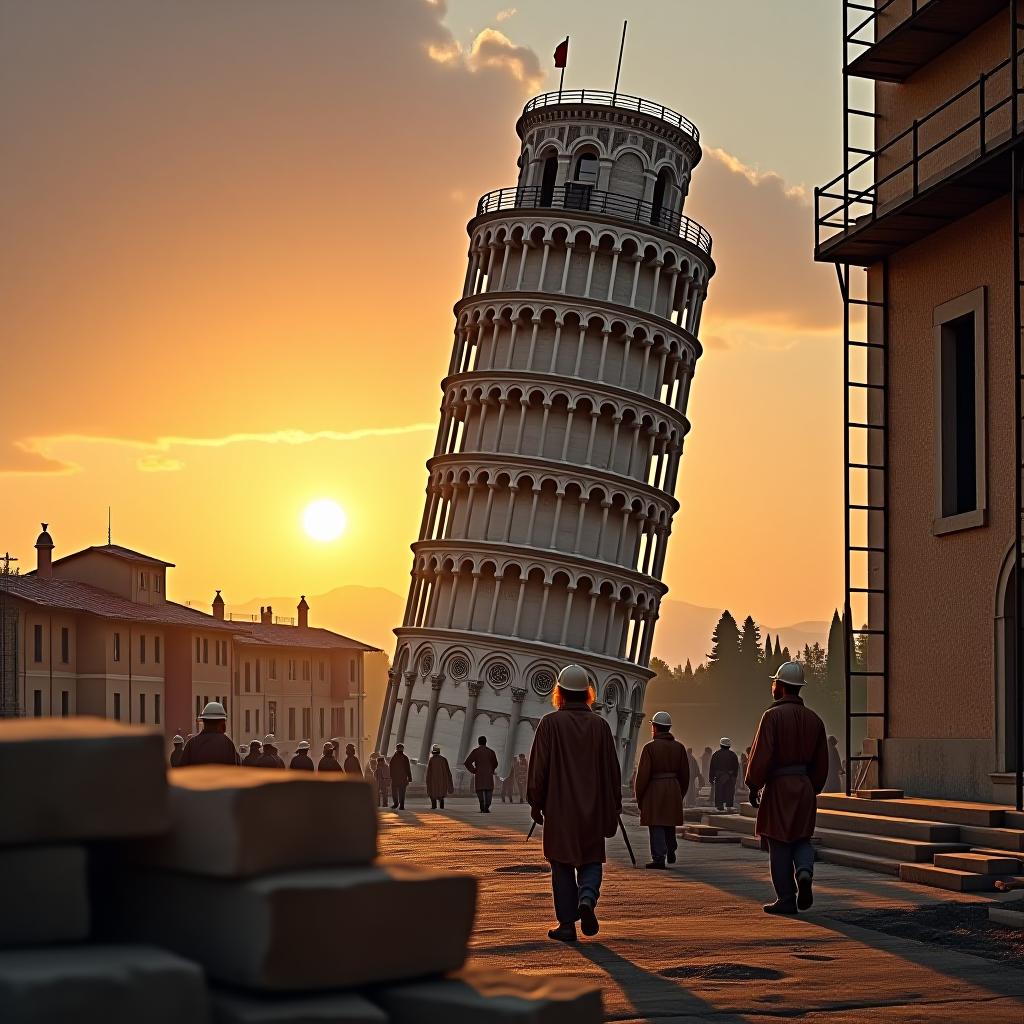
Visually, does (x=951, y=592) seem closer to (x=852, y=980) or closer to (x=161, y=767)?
(x=852, y=980)

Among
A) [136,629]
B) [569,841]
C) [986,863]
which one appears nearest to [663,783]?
[986,863]

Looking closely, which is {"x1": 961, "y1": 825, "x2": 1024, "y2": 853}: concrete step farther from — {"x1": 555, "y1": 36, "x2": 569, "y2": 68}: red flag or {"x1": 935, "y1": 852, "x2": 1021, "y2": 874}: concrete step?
{"x1": 555, "y1": 36, "x2": 569, "y2": 68}: red flag

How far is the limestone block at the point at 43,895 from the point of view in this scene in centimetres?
390

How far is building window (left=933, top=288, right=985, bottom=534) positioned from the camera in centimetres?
2050

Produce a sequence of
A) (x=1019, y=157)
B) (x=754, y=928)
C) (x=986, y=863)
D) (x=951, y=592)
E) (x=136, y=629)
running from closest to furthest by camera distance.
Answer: (x=754, y=928), (x=986, y=863), (x=1019, y=157), (x=951, y=592), (x=136, y=629)

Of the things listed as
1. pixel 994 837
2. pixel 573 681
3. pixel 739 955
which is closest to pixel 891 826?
pixel 994 837

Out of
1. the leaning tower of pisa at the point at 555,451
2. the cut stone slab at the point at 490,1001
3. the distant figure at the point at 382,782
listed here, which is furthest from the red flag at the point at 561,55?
the cut stone slab at the point at 490,1001

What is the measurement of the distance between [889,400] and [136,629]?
57356 mm

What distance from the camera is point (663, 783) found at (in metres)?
16.8

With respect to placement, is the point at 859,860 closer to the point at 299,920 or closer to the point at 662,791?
the point at 662,791

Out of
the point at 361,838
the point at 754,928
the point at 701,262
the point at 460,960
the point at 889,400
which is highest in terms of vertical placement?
the point at 701,262

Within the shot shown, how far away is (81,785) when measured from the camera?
3.96 meters

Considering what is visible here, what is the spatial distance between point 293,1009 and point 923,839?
45.0 feet

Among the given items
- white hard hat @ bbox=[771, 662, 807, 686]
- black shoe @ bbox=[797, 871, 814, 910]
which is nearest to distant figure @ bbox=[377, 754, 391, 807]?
white hard hat @ bbox=[771, 662, 807, 686]
